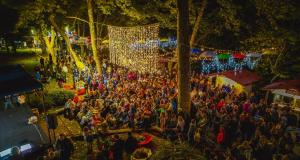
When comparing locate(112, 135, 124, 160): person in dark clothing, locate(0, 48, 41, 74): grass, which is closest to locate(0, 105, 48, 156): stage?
locate(112, 135, 124, 160): person in dark clothing

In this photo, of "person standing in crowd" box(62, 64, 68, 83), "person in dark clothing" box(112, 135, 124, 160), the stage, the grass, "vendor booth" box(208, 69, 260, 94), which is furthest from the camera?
the grass

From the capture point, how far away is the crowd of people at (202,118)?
9.44 meters

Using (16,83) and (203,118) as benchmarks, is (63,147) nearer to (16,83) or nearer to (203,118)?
(16,83)

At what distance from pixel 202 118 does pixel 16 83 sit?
7.53m

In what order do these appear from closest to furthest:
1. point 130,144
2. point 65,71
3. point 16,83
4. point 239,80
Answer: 1. point 130,144
2. point 16,83
3. point 239,80
4. point 65,71

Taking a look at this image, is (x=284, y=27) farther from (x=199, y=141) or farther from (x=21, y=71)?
(x=21, y=71)

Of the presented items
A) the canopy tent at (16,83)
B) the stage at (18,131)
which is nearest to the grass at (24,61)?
the stage at (18,131)

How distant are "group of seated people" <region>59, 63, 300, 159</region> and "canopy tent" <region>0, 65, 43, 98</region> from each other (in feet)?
8.74

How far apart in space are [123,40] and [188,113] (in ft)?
19.9

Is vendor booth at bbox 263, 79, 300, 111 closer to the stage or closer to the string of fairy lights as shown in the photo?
the string of fairy lights

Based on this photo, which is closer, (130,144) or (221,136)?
(130,144)

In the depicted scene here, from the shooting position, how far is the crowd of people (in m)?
9.44

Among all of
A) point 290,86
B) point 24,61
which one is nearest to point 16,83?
point 290,86

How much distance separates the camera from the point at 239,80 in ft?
56.7
